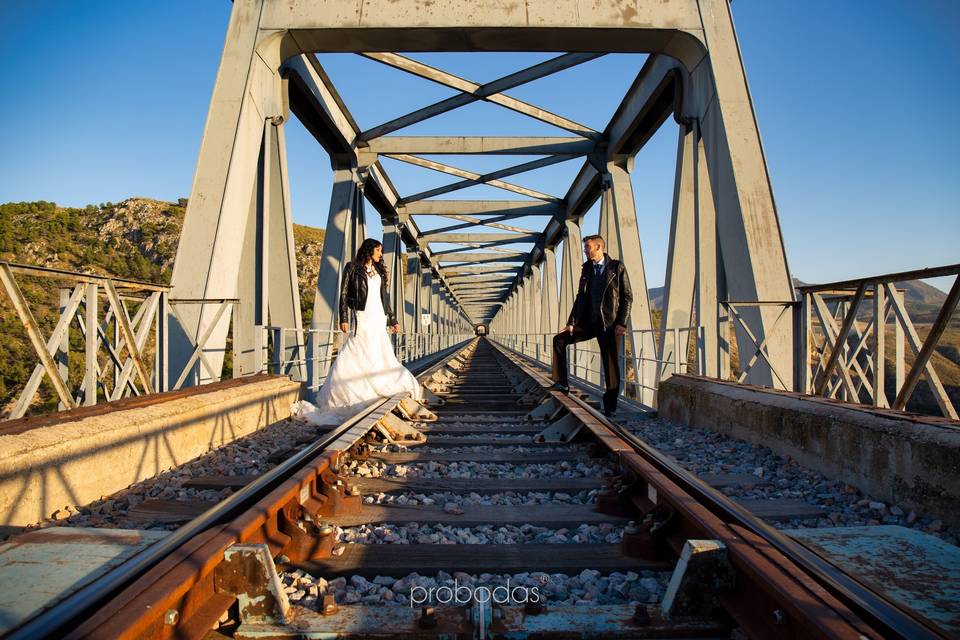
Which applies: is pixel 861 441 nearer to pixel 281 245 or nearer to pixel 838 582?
pixel 838 582

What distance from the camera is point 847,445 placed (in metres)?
3.58

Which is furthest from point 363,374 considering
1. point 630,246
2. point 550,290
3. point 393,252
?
point 550,290

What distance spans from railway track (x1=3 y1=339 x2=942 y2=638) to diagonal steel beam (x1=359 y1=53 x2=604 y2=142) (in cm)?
821

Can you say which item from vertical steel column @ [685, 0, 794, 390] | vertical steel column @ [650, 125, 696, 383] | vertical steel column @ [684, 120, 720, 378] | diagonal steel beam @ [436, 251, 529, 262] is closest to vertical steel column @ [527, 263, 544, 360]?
diagonal steel beam @ [436, 251, 529, 262]

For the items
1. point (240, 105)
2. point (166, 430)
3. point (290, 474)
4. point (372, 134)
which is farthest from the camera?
point (372, 134)

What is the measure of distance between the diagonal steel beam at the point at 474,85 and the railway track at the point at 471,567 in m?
8.21

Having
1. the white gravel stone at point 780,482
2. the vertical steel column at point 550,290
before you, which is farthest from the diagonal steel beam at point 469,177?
the white gravel stone at point 780,482

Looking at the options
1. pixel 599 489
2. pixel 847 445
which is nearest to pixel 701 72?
pixel 847 445

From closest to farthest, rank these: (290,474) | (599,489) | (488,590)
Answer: (488,590)
(290,474)
(599,489)

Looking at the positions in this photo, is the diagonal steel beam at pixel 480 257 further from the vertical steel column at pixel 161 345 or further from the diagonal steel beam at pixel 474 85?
the vertical steel column at pixel 161 345

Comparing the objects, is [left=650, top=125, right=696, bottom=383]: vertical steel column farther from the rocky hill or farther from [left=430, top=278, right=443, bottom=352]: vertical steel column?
the rocky hill

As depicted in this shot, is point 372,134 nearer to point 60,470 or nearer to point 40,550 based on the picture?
point 60,470

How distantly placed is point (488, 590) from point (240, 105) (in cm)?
732

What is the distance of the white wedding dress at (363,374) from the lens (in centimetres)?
652
